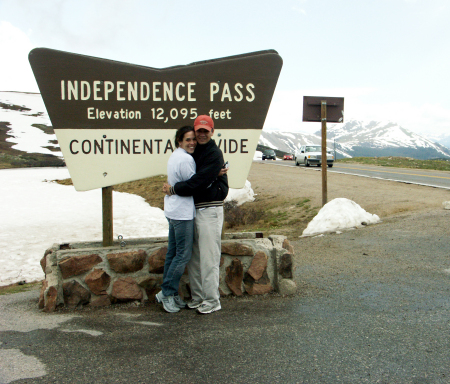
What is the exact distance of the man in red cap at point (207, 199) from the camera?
12.1 feet

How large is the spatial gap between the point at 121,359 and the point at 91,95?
263 cm

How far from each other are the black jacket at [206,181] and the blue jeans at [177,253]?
24 cm

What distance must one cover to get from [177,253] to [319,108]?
26.1 ft

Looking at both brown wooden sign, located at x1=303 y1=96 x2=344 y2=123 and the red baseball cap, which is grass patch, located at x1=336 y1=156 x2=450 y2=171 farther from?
the red baseball cap

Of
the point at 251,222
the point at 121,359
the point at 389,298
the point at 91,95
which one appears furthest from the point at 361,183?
the point at 121,359

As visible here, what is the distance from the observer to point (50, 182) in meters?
21.2

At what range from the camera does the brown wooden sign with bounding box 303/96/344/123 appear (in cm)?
1073

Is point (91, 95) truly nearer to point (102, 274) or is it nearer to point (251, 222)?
point (102, 274)

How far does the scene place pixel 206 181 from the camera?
3.69 meters

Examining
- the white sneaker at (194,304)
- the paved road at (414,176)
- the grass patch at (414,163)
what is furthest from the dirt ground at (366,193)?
the grass patch at (414,163)

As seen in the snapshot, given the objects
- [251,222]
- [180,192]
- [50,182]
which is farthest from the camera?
[50,182]

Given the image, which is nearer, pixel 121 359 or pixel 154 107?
pixel 121 359

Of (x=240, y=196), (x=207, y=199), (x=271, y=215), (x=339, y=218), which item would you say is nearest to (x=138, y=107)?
(x=207, y=199)

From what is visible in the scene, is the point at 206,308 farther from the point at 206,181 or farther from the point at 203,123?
the point at 203,123
